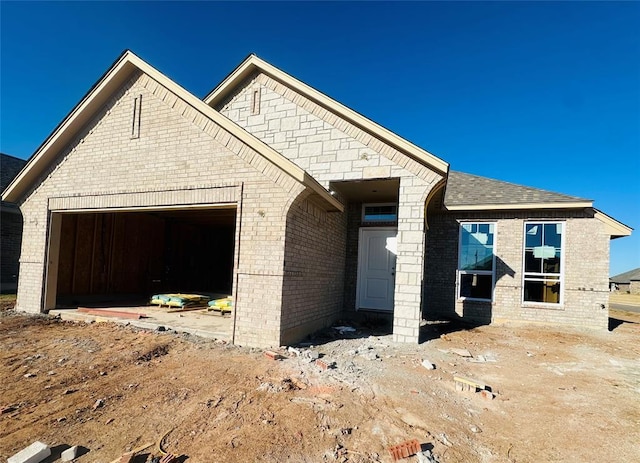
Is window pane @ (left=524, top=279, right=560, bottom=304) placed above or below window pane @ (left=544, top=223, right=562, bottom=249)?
below

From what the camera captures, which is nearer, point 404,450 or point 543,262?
point 404,450

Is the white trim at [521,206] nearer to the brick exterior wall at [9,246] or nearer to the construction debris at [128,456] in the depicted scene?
the construction debris at [128,456]

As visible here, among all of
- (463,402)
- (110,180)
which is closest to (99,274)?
(110,180)

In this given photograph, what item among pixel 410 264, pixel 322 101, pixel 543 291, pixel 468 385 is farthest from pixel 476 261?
pixel 468 385

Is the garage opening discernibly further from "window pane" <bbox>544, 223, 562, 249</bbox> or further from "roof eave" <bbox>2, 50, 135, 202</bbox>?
"window pane" <bbox>544, 223, 562, 249</bbox>

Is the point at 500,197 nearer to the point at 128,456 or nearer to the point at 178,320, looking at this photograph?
the point at 178,320

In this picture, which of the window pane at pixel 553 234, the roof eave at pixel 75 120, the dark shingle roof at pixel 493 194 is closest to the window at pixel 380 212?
the dark shingle roof at pixel 493 194

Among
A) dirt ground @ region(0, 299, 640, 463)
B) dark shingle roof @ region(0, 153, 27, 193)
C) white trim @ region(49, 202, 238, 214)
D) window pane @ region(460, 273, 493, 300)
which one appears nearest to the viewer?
A: dirt ground @ region(0, 299, 640, 463)

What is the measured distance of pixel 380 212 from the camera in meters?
10.8

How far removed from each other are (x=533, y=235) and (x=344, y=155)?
23.3 feet

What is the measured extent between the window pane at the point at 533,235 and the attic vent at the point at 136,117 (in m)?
11.7

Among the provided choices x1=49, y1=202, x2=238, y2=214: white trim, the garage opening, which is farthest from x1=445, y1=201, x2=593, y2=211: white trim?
the garage opening

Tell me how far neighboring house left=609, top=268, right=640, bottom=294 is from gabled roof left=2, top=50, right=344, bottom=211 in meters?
52.3

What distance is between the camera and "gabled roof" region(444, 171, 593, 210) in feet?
35.9
